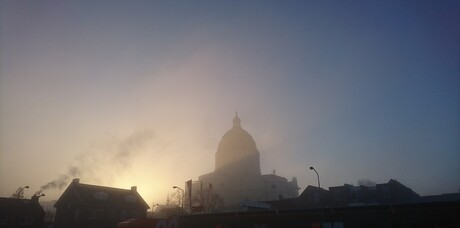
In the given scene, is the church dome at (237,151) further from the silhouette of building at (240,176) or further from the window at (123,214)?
the window at (123,214)

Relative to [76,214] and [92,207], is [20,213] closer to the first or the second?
[76,214]

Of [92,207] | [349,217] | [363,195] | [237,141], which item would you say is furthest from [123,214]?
[237,141]

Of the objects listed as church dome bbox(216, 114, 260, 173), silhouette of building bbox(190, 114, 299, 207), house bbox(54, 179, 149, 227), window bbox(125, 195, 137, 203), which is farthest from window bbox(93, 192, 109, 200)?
church dome bbox(216, 114, 260, 173)

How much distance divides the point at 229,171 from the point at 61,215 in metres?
76.9

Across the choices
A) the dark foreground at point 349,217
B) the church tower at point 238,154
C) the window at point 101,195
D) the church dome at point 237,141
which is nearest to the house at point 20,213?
the window at point 101,195

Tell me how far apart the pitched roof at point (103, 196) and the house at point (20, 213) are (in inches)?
175

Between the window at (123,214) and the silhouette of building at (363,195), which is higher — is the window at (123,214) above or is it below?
below

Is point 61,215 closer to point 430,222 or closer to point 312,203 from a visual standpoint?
point 312,203

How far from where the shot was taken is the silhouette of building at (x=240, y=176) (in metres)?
132

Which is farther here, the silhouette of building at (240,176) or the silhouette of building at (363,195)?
the silhouette of building at (240,176)

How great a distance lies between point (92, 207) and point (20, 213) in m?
12.3

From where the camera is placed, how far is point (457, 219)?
32812mm

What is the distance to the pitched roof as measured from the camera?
2586 inches

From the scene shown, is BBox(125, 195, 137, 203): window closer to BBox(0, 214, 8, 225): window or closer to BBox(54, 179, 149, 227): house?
BBox(54, 179, 149, 227): house
